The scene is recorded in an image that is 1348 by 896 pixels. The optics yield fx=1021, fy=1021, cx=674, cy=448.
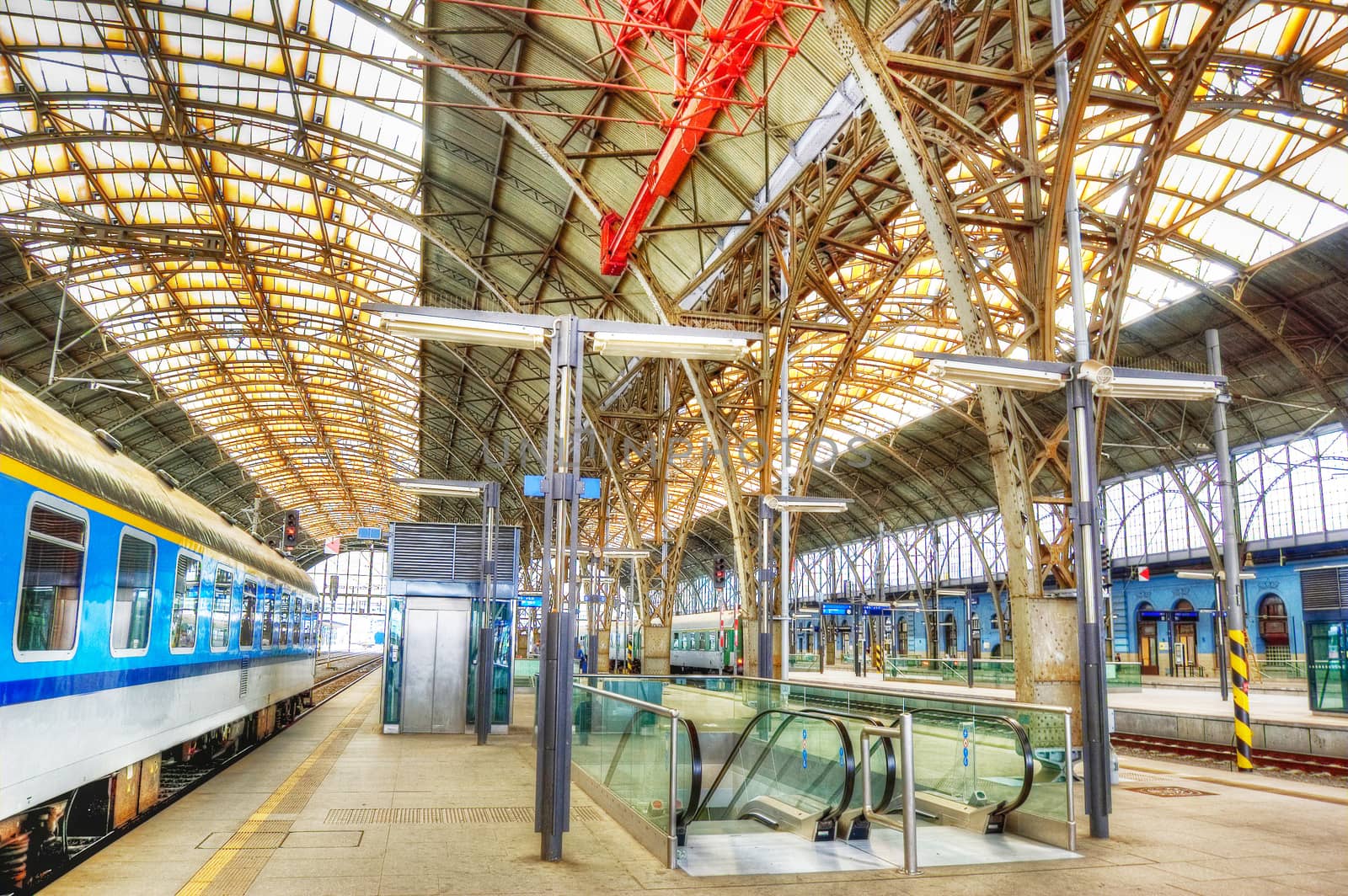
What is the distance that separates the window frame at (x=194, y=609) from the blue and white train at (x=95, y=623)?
0.10ft

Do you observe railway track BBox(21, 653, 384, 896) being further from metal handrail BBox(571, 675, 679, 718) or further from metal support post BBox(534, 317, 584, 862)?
metal handrail BBox(571, 675, 679, 718)

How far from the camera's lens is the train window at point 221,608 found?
13461mm

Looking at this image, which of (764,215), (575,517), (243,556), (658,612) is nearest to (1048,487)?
(658,612)

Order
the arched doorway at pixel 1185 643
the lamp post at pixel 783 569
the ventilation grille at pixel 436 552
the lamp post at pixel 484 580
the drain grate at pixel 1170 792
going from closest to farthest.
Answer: the drain grate at pixel 1170 792
the lamp post at pixel 484 580
the lamp post at pixel 783 569
the ventilation grille at pixel 436 552
the arched doorway at pixel 1185 643

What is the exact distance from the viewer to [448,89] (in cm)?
2203

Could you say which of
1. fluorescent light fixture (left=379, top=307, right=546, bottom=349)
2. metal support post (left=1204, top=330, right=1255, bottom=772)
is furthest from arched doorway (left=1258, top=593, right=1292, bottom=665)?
fluorescent light fixture (left=379, top=307, right=546, bottom=349)

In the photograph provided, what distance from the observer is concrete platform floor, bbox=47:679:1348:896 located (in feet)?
24.1

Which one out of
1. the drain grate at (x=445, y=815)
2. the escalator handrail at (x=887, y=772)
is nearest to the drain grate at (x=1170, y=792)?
the escalator handrail at (x=887, y=772)

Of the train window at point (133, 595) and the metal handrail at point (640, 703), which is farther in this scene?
the train window at point (133, 595)

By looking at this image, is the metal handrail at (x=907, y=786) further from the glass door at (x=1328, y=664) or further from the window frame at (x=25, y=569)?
the glass door at (x=1328, y=664)

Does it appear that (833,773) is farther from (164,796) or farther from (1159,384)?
(164,796)

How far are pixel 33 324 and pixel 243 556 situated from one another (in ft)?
91.8

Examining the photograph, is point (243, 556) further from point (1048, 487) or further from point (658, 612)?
point (1048, 487)

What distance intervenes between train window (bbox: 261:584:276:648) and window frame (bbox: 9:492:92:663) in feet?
35.3
